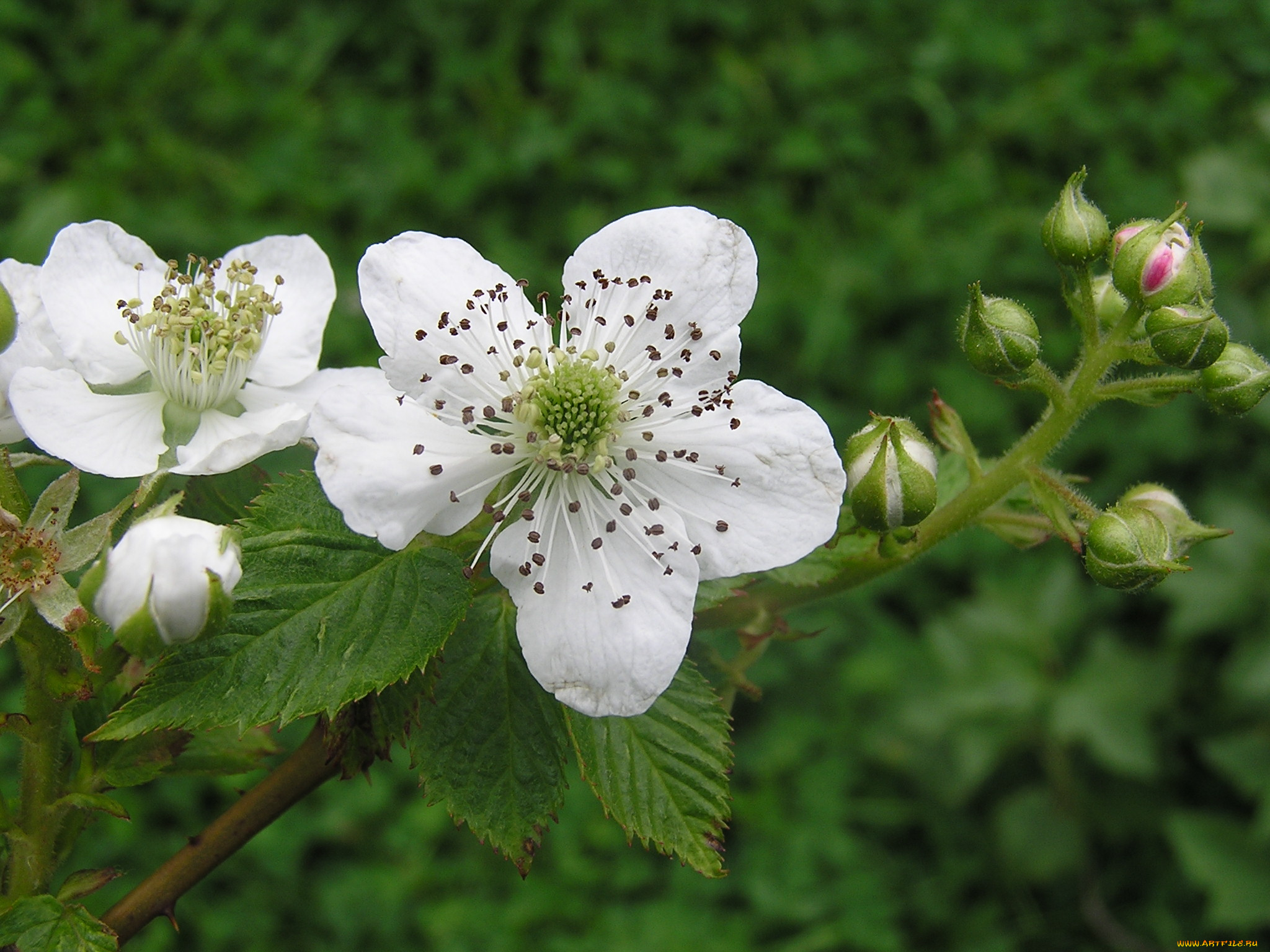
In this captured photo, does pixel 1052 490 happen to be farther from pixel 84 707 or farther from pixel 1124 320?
pixel 84 707

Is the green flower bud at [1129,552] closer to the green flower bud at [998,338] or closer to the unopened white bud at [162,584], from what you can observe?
the green flower bud at [998,338]

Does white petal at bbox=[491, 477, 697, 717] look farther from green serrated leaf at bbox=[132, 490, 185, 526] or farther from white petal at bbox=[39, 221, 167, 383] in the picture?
white petal at bbox=[39, 221, 167, 383]

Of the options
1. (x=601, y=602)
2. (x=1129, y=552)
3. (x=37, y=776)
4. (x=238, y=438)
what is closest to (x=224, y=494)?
(x=238, y=438)

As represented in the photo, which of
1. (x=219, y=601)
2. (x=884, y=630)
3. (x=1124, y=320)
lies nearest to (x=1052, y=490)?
(x=1124, y=320)

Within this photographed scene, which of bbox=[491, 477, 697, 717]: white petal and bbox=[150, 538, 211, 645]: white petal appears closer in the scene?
bbox=[150, 538, 211, 645]: white petal

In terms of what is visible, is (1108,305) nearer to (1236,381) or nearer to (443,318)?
(1236,381)

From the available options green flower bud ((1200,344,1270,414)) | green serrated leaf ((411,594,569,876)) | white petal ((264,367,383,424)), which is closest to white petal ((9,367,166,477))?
white petal ((264,367,383,424))
